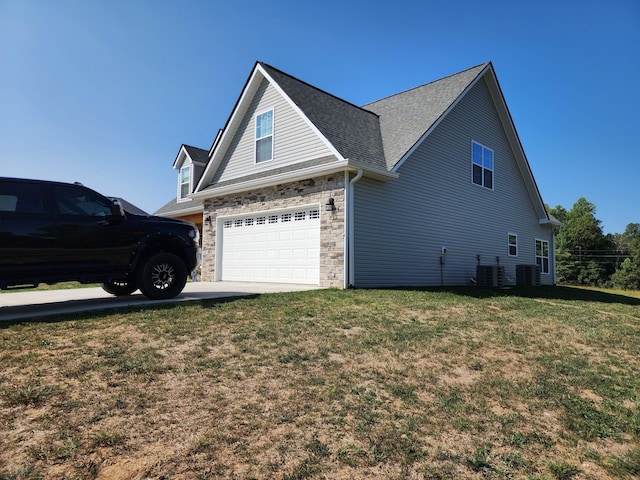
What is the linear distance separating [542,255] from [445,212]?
393 inches

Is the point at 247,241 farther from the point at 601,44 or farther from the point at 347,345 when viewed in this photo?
the point at 601,44

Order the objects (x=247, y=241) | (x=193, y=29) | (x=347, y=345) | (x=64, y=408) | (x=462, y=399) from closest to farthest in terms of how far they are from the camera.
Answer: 1. (x=64, y=408)
2. (x=462, y=399)
3. (x=347, y=345)
4. (x=193, y=29)
5. (x=247, y=241)

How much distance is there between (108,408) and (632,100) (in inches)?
→ 915

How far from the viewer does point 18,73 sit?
976cm

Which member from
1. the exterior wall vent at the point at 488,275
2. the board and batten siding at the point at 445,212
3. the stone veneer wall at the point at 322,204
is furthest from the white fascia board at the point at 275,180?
the exterior wall vent at the point at 488,275

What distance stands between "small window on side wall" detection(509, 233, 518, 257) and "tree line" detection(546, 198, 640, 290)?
3805cm

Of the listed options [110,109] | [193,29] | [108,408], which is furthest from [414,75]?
[108,408]

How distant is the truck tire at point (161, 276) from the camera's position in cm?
724

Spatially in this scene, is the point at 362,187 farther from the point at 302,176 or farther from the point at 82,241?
the point at 82,241

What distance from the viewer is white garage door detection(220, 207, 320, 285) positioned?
36.9 ft

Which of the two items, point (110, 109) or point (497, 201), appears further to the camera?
point (497, 201)

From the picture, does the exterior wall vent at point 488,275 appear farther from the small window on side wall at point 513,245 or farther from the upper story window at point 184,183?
the upper story window at point 184,183

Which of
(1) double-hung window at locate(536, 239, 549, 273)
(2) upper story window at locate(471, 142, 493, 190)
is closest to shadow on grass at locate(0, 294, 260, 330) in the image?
(2) upper story window at locate(471, 142, 493, 190)

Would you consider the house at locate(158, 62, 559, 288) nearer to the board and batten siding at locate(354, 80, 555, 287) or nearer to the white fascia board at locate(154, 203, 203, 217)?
the board and batten siding at locate(354, 80, 555, 287)
